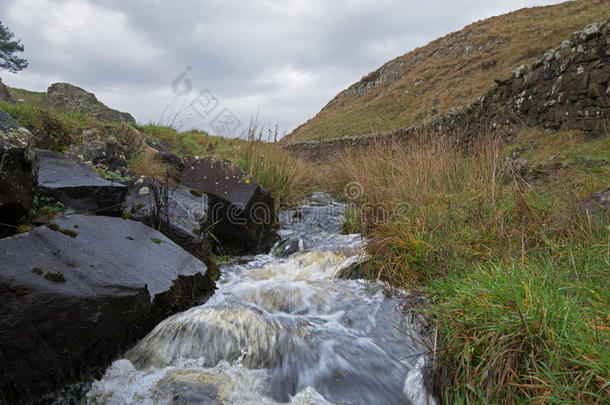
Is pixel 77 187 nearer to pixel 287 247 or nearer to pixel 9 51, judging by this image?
pixel 287 247

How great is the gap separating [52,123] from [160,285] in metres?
4.06

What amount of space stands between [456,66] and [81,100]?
69.0 ft

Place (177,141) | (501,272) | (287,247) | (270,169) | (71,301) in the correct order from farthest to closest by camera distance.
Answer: (177,141), (270,169), (287,247), (501,272), (71,301)

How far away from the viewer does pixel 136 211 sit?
3.28 metres

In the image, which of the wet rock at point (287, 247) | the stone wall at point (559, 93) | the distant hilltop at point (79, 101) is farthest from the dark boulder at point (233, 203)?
the distant hilltop at point (79, 101)

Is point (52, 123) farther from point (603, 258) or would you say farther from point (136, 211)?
point (603, 258)

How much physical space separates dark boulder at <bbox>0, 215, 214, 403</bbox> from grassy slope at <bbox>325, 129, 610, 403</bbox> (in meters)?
1.76

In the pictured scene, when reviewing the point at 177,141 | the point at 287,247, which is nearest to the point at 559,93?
the point at 287,247

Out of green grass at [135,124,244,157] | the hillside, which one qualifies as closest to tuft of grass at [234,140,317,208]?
green grass at [135,124,244,157]

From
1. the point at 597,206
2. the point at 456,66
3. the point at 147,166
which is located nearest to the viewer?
the point at 597,206

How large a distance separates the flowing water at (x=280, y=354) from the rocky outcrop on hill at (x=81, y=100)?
9552mm

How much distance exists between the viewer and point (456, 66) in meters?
21.9

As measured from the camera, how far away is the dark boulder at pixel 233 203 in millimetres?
4246

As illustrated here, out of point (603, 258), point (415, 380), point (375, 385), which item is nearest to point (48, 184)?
point (375, 385)
